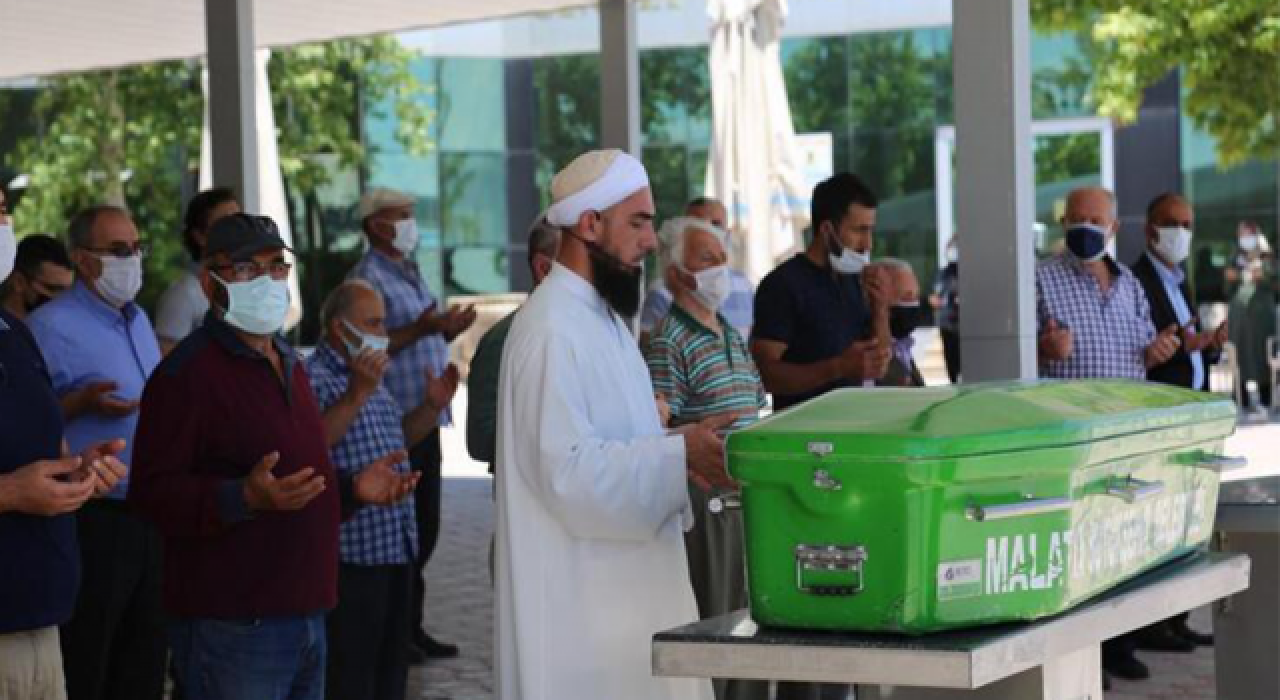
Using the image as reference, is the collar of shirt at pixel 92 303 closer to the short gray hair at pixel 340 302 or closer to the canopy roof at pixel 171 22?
the short gray hair at pixel 340 302

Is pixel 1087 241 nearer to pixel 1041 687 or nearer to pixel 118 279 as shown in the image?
pixel 118 279

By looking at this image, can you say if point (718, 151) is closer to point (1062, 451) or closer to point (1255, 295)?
point (1255, 295)

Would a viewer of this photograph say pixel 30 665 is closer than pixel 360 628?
Yes

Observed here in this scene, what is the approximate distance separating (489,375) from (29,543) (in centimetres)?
266

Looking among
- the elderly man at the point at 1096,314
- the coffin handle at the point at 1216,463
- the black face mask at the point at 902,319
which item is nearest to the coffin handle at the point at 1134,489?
the coffin handle at the point at 1216,463

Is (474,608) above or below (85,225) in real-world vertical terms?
below

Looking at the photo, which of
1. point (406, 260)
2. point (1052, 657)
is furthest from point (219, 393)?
point (406, 260)

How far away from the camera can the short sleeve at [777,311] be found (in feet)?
26.4

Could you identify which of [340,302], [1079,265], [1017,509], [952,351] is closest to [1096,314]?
[1079,265]

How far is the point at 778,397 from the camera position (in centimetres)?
816

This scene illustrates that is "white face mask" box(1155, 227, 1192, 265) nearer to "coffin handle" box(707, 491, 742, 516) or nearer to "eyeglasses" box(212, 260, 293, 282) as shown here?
"eyeglasses" box(212, 260, 293, 282)

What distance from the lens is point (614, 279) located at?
510 centimetres

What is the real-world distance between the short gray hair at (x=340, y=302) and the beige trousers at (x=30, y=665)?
219cm

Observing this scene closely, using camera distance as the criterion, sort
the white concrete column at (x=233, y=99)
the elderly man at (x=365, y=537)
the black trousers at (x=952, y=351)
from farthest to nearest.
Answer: the black trousers at (x=952, y=351) → the white concrete column at (x=233, y=99) → the elderly man at (x=365, y=537)
